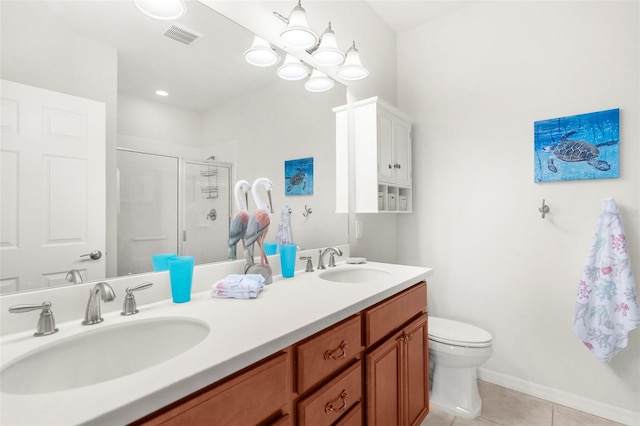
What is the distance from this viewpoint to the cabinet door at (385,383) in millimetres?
1214

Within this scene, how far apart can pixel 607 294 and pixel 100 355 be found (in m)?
2.36

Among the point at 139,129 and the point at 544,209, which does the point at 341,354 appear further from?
the point at 544,209

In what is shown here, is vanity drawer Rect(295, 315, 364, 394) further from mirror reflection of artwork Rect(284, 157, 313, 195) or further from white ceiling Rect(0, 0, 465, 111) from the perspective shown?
white ceiling Rect(0, 0, 465, 111)

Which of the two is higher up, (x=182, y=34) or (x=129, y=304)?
(x=182, y=34)

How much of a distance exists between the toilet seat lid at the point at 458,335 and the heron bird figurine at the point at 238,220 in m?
1.33

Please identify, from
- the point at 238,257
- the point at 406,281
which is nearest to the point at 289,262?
the point at 238,257

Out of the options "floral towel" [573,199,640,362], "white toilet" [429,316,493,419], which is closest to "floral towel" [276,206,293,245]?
"white toilet" [429,316,493,419]

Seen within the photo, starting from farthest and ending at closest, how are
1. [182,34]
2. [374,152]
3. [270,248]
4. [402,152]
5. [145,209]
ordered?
[402,152] < [374,152] < [270,248] < [182,34] < [145,209]

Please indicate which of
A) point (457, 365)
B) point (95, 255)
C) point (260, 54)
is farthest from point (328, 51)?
point (457, 365)

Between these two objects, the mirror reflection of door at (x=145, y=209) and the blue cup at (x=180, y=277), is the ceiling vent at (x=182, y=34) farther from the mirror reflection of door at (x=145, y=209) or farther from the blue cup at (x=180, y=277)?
the blue cup at (x=180, y=277)

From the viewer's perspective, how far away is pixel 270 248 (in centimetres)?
165

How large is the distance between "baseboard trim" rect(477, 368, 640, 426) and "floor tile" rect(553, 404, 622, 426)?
28 mm

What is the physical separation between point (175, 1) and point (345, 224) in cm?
149

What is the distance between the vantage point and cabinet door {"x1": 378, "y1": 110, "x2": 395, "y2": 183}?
6.86ft
